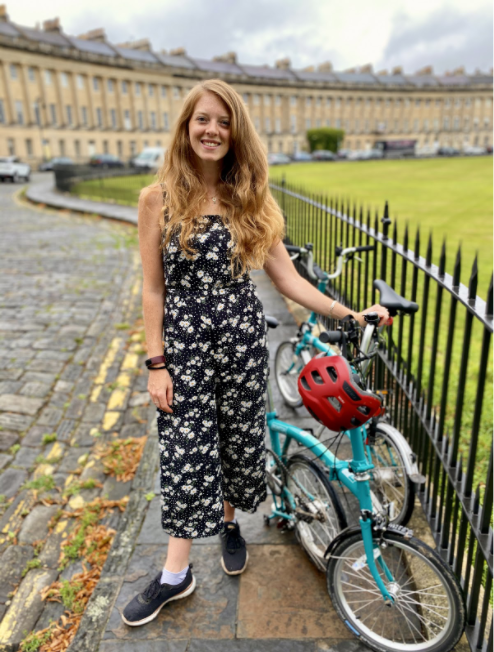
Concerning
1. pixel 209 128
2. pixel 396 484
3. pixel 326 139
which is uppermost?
pixel 326 139

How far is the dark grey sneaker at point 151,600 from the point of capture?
88.0 inches

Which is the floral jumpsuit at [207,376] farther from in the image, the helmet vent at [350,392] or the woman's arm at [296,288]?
the helmet vent at [350,392]

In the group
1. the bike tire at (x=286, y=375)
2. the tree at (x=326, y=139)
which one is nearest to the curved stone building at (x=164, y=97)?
the tree at (x=326, y=139)

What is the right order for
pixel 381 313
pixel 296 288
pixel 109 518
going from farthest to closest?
pixel 109 518
pixel 296 288
pixel 381 313

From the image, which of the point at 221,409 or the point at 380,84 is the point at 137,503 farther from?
the point at 380,84

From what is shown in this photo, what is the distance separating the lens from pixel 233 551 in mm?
2551

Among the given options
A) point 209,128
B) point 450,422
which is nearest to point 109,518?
point 209,128

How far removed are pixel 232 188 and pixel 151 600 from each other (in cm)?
179

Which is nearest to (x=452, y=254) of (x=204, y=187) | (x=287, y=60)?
(x=204, y=187)

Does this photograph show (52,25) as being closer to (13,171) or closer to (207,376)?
(13,171)

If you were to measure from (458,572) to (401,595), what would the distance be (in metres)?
0.25

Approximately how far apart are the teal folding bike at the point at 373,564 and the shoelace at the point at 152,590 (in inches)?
28.6

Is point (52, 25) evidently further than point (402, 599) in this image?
Yes

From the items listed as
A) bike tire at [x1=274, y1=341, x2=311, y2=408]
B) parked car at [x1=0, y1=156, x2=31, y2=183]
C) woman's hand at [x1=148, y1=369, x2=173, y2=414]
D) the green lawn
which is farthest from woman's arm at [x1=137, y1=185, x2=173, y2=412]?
parked car at [x1=0, y1=156, x2=31, y2=183]
